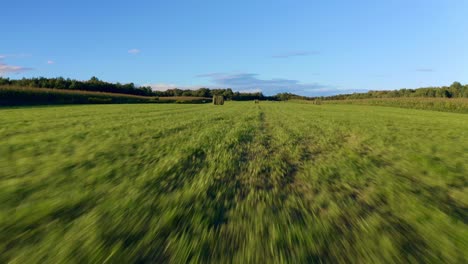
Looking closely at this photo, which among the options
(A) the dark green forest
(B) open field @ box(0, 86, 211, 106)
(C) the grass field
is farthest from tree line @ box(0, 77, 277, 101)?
(C) the grass field

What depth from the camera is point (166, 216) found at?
10.7 feet

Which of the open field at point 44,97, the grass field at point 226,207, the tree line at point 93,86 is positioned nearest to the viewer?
the grass field at point 226,207

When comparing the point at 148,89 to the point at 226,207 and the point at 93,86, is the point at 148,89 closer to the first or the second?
the point at 93,86

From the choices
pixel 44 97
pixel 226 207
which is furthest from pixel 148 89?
pixel 226 207

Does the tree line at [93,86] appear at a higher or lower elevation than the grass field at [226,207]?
higher

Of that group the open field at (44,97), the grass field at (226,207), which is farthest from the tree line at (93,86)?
the grass field at (226,207)

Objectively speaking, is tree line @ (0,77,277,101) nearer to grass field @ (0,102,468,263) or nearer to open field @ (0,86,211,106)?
open field @ (0,86,211,106)

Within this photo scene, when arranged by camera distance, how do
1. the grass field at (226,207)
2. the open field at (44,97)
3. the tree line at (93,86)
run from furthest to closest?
1. the tree line at (93,86)
2. the open field at (44,97)
3. the grass field at (226,207)

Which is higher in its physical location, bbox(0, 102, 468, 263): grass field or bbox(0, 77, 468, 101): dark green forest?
bbox(0, 77, 468, 101): dark green forest

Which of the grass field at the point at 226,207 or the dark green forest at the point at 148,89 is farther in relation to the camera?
the dark green forest at the point at 148,89

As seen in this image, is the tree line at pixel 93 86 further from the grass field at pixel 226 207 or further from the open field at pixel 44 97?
the grass field at pixel 226 207

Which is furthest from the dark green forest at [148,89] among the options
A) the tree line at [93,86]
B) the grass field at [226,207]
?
the grass field at [226,207]

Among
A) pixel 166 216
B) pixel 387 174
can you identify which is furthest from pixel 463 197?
pixel 166 216

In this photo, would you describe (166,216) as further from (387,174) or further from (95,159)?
(387,174)
